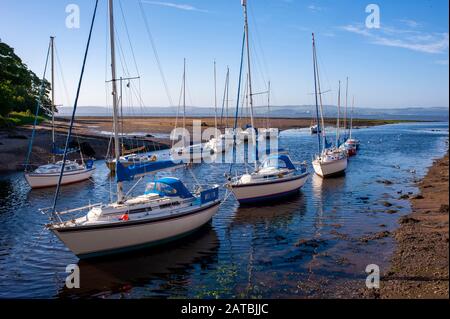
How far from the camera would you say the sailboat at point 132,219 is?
56.3ft

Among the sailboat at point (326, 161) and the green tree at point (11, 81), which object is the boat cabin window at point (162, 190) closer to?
the sailboat at point (326, 161)

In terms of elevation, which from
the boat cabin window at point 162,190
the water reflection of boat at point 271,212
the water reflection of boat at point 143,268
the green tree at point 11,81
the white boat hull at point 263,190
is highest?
the green tree at point 11,81

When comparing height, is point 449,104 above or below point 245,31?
below

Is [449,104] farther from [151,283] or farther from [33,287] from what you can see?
[33,287]

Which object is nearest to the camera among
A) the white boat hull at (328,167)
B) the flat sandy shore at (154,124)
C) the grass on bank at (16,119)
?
the white boat hull at (328,167)

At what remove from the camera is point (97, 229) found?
17109mm

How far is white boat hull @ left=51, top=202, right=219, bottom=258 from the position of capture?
17.0 m

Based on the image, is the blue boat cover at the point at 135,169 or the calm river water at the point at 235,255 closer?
the calm river water at the point at 235,255

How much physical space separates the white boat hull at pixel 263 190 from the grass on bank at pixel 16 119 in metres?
43.3

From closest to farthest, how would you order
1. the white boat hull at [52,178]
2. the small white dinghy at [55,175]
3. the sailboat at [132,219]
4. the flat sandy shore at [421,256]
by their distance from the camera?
the flat sandy shore at [421,256]
the sailboat at [132,219]
the white boat hull at [52,178]
the small white dinghy at [55,175]

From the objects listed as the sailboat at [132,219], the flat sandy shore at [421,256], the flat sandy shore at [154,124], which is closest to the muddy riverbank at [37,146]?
the flat sandy shore at [154,124]

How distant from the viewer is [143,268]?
56.5 ft
